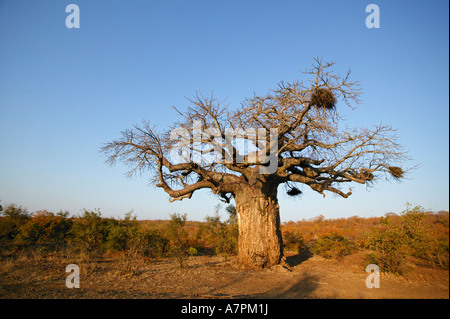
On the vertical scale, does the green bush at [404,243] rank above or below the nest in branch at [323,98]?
below

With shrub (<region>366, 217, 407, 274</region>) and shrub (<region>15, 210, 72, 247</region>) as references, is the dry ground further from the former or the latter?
shrub (<region>15, 210, 72, 247</region>)

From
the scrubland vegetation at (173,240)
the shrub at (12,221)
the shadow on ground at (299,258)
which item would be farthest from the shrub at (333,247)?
the shrub at (12,221)

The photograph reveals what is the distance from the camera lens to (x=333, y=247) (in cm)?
1031

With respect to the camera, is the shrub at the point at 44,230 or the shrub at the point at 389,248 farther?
the shrub at the point at 44,230

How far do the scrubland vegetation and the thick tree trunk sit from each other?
2.13 meters

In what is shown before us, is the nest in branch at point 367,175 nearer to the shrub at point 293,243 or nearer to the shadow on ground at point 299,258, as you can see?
the shadow on ground at point 299,258

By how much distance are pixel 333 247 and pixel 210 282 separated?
20.3 feet

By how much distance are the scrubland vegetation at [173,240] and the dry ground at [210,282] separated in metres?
0.51

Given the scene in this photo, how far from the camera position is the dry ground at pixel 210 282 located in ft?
16.6

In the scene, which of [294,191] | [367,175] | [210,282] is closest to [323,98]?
[367,175]
